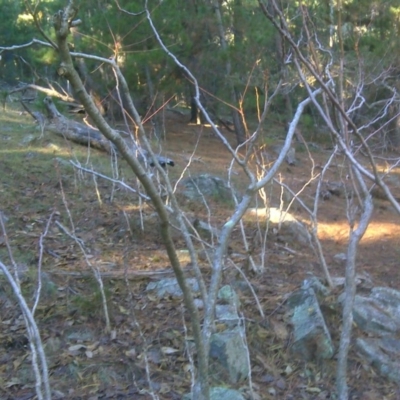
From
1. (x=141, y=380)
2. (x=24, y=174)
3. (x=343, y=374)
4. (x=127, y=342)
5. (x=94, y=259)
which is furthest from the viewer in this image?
(x=24, y=174)

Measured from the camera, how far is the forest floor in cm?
450

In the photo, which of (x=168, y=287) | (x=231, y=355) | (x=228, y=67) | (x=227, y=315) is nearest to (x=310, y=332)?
(x=227, y=315)

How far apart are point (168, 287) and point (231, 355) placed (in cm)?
117

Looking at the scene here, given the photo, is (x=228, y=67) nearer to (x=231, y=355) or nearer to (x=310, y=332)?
(x=310, y=332)

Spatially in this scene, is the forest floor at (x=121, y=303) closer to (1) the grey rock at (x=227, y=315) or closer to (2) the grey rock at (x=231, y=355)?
(2) the grey rock at (x=231, y=355)

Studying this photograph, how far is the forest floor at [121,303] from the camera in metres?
4.50

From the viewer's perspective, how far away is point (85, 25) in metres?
13.0

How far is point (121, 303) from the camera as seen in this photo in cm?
539

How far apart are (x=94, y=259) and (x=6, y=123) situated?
8753 mm

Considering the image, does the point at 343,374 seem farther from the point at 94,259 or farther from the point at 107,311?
the point at 94,259

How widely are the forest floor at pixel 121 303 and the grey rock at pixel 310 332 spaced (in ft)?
0.27

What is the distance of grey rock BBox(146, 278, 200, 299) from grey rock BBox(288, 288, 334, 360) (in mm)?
863

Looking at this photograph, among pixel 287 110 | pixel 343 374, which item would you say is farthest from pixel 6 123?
pixel 343 374

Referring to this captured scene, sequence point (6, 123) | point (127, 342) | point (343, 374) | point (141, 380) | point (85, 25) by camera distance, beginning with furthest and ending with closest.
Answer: point (6, 123), point (85, 25), point (127, 342), point (141, 380), point (343, 374)
